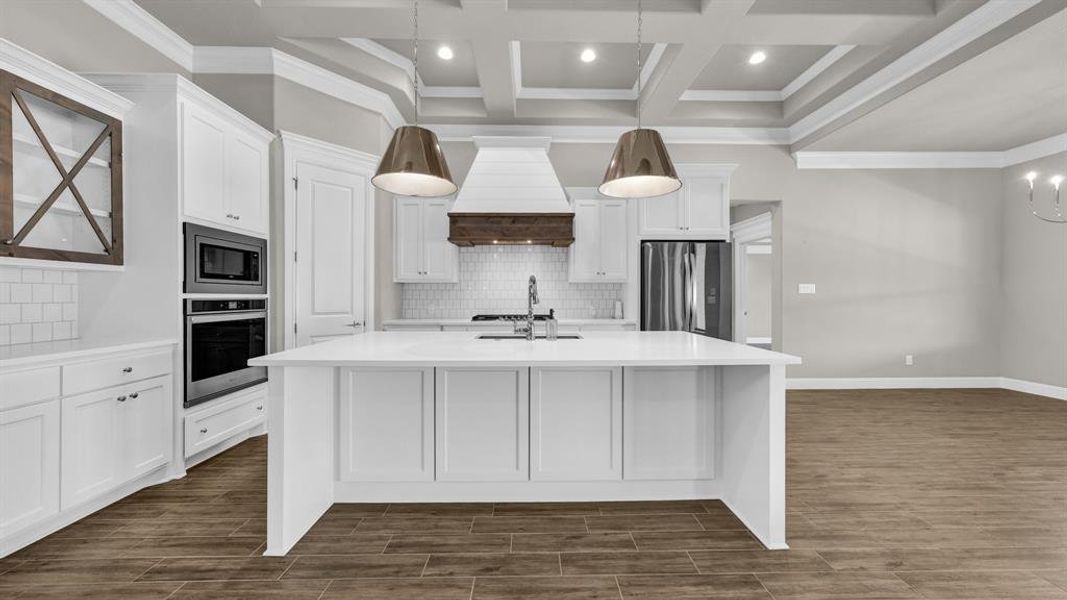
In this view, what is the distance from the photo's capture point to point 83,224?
2.78 meters

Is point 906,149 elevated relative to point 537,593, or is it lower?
elevated

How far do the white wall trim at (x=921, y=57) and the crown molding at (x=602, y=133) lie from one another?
18.5 inches

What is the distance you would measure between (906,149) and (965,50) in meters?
2.51

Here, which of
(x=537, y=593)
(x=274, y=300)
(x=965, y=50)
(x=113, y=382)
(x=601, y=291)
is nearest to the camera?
(x=537, y=593)

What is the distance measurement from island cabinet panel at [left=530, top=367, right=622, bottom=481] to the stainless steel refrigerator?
8.53ft

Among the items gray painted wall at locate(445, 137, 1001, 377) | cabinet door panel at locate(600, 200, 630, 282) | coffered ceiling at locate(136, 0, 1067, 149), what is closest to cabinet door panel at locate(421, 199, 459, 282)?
coffered ceiling at locate(136, 0, 1067, 149)

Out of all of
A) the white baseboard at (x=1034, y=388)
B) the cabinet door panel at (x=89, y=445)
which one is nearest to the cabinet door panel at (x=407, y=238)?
the cabinet door panel at (x=89, y=445)

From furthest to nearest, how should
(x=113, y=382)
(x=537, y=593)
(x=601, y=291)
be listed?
(x=601, y=291) → (x=113, y=382) → (x=537, y=593)

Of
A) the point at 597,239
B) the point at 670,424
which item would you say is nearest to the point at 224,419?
the point at 670,424

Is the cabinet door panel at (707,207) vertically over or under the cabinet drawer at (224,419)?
over

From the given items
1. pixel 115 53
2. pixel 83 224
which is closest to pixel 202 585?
pixel 83 224

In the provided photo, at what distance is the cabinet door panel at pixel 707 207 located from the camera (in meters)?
5.22

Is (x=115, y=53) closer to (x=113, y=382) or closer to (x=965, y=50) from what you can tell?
(x=113, y=382)

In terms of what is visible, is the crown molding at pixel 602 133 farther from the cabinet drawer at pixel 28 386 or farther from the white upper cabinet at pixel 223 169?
the cabinet drawer at pixel 28 386
